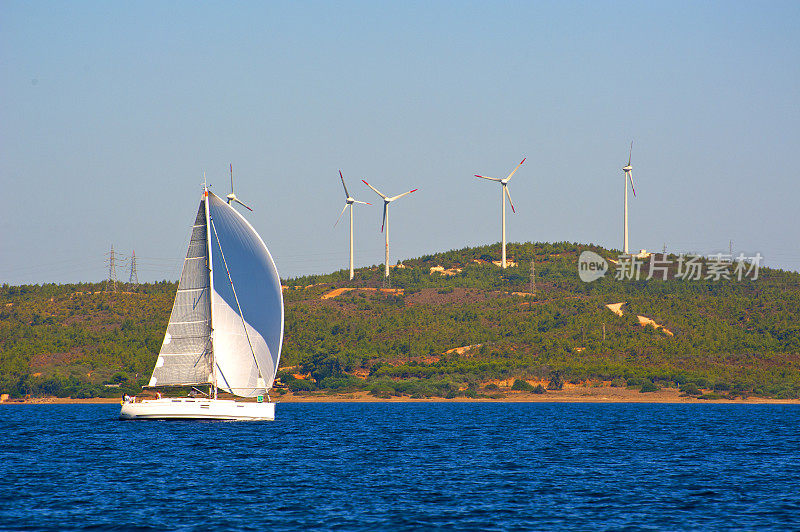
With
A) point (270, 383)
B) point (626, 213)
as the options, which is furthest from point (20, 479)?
point (626, 213)

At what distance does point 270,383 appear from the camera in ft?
257

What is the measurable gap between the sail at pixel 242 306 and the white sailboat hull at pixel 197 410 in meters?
1.44

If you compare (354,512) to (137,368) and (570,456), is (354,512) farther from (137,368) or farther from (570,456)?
(137,368)

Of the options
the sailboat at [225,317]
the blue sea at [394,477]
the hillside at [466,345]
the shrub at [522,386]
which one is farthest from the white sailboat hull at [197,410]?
the shrub at [522,386]

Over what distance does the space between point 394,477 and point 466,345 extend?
123430mm

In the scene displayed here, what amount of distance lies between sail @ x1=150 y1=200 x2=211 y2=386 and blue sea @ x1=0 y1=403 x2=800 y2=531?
507 cm

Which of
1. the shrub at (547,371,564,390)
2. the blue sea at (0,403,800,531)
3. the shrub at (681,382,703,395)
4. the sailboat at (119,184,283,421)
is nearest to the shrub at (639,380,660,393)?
the shrub at (681,382,703,395)

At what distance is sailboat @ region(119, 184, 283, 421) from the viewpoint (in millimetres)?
Answer: 77500

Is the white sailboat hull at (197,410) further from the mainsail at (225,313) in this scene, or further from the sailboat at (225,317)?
the mainsail at (225,313)

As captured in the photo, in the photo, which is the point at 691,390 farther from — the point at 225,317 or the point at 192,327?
the point at 192,327

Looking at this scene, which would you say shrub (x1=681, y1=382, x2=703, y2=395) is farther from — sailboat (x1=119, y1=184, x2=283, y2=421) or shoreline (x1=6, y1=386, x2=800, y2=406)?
sailboat (x1=119, y1=184, x2=283, y2=421)

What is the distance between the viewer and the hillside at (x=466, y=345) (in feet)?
507

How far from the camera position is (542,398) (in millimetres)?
149875

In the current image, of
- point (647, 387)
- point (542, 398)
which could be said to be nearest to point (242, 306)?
point (542, 398)
